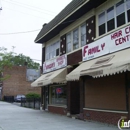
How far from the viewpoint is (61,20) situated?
15484 millimetres

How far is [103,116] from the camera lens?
36.6 feet

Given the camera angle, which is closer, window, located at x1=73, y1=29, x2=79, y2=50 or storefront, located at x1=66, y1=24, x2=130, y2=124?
storefront, located at x1=66, y1=24, x2=130, y2=124

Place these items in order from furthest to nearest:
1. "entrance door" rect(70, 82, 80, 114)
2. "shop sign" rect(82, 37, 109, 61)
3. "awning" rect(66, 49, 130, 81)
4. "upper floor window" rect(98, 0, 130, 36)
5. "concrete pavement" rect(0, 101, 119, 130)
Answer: "entrance door" rect(70, 82, 80, 114)
"shop sign" rect(82, 37, 109, 61)
"upper floor window" rect(98, 0, 130, 36)
"concrete pavement" rect(0, 101, 119, 130)
"awning" rect(66, 49, 130, 81)

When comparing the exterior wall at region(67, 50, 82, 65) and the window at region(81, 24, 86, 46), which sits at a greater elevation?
the window at region(81, 24, 86, 46)

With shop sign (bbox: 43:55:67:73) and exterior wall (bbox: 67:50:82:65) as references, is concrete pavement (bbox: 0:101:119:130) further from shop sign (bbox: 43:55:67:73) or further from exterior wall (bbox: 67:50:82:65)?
shop sign (bbox: 43:55:67:73)

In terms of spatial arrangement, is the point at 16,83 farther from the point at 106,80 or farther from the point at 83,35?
the point at 106,80

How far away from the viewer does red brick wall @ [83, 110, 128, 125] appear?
1019 cm

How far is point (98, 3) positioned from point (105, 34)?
2123 millimetres

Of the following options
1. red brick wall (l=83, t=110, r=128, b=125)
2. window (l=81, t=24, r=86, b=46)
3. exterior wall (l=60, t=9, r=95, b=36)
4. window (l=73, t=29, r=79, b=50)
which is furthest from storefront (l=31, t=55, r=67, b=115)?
red brick wall (l=83, t=110, r=128, b=125)

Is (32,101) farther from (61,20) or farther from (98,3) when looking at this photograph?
(98,3)

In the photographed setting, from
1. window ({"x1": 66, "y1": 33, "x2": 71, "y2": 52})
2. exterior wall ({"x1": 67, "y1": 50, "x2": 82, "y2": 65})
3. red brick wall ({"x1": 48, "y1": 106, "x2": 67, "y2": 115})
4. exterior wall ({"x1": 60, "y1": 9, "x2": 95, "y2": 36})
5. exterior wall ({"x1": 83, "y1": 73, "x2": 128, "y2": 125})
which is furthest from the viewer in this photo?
window ({"x1": 66, "y1": 33, "x2": 71, "y2": 52})

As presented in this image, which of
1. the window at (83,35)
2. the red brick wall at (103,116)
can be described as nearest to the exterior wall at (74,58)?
the window at (83,35)

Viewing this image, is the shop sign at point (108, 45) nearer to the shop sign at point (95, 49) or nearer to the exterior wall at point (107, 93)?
the shop sign at point (95, 49)

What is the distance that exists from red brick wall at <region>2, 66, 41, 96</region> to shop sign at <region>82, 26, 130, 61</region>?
35240 mm
